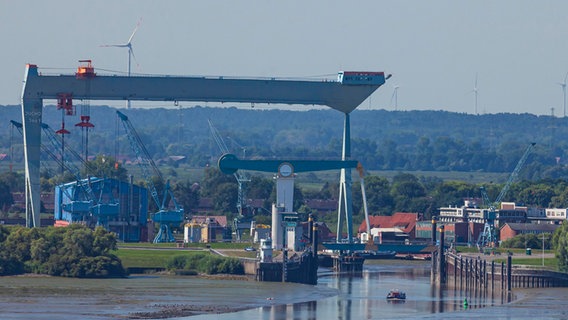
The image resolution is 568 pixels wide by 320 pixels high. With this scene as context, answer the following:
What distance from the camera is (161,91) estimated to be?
116 m

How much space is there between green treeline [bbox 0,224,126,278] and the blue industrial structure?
2470cm

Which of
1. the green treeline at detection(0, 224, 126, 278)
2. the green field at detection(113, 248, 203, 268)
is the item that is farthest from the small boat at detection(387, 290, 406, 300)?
the green field at detection(113, 248, 203, 268)

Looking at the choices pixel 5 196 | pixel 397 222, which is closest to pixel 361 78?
pixel 397 222

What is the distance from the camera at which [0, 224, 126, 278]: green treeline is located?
10450 centimetres

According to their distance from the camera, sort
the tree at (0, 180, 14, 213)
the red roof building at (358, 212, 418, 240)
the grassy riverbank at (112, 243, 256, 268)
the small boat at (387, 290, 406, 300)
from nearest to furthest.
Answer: the small boat at (387, 290, 406, 300) → the grassy riverbank at (112, 243, 256, 268) → the red roof building at (358, 212, 418, 240) → the tree at (0, 180, 14, 213)

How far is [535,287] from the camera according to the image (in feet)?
349

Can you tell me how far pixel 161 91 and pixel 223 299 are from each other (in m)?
27.4

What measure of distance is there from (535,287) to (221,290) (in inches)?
790

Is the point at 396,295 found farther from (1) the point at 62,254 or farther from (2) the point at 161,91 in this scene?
(2) the point at 161,91

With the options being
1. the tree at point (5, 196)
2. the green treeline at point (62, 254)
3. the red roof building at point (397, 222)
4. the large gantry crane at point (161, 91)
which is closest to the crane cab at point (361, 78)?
the large gantry crane at point (161, 91)

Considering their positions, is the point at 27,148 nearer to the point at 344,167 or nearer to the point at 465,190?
the point at 344,167

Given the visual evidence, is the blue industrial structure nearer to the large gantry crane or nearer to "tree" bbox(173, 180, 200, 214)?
the large gantry crane

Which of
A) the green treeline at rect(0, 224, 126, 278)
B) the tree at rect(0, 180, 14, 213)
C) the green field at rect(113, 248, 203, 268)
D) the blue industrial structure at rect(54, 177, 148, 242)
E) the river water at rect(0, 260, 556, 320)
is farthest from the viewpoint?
the tree at rect(0, 180, 14, 213)

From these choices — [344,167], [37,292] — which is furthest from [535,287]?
[37,292]
